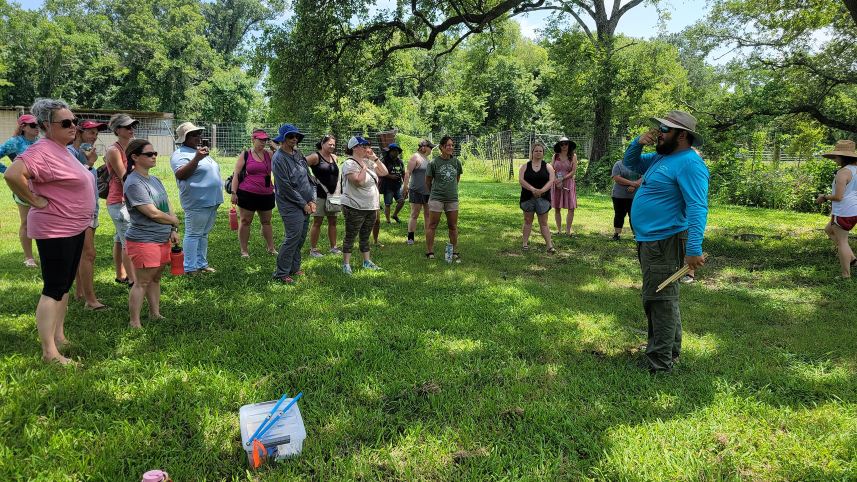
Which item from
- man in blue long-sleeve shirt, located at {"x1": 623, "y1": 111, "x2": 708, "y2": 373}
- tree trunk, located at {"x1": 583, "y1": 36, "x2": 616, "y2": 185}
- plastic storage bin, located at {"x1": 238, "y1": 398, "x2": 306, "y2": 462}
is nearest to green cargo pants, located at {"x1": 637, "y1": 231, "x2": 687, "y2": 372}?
man in blue long-sleeve shirt, located at {"x1": 623, "y1": 111, "x2": 708, "y2": 373}

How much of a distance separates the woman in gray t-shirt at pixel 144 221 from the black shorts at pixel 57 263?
→ 22.8 inches

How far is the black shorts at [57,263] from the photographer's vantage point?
361 centimetres

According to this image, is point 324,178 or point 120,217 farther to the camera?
point 324,178

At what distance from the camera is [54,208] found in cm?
360

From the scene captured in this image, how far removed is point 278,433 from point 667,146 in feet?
11.0

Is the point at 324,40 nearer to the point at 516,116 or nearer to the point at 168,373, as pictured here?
the point at 168,373

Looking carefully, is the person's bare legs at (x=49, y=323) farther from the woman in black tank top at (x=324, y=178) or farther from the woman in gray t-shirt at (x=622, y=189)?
the woman in gray t-shirt at (x=622, y=189)

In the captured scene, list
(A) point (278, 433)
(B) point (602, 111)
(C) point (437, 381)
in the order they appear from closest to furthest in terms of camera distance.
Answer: (A) point (278, 433) → (C) point (437, 381) → (B) point (602, 111)

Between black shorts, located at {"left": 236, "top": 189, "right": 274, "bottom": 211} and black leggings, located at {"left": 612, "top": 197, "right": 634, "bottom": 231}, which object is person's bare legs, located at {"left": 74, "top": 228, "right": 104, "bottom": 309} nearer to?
black shorts, located at {"left": 236, "top": 189, "right": 274, "bottom": 211}

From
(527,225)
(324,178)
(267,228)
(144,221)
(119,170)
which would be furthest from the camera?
(527,225)

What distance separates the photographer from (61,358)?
3770mm

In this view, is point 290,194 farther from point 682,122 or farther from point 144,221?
point 682,122

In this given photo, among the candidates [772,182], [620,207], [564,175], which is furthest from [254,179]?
[772,182]

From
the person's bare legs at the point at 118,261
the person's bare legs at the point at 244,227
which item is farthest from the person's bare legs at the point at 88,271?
the person's bare legs at the point at 244,227
